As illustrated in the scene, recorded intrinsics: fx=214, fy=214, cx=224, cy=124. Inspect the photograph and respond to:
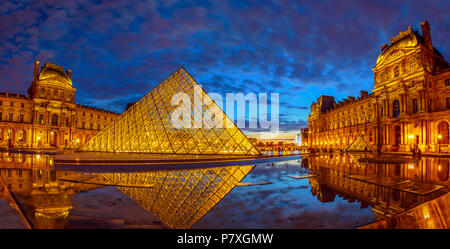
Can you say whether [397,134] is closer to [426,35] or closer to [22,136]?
[426,35]

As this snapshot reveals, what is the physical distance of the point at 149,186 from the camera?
17.4 ft

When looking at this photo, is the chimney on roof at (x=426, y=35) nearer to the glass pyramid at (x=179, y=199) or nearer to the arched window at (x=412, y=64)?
the arched window at (x=412, y=64)

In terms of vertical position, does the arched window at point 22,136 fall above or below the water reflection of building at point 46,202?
above

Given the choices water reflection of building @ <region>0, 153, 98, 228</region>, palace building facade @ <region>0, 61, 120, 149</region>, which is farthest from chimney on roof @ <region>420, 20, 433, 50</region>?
palace building facade @ <region>0, 61, 120, 149</region>

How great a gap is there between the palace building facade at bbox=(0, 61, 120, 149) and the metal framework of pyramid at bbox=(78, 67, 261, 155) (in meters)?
32.4

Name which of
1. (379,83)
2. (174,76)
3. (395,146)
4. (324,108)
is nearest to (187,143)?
(174,76)

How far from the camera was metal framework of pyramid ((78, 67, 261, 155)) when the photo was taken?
1441 cm

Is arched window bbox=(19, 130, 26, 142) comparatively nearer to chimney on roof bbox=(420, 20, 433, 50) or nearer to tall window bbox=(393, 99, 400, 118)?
tall window bbox=(393, 99, 400, 118)

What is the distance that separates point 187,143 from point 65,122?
1646 inches

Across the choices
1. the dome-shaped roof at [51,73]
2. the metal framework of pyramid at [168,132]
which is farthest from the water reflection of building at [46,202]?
the dome-shaped roof at [51,73]

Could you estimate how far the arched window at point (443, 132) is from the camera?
24.6 m

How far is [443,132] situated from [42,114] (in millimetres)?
63526

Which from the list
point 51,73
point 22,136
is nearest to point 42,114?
point 22,136

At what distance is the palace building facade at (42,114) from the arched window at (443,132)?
188 ft
